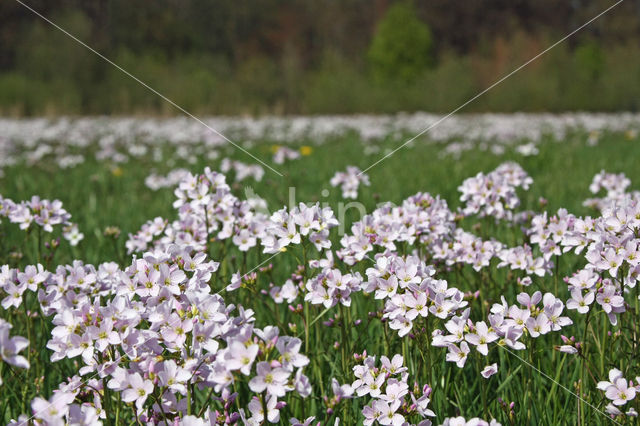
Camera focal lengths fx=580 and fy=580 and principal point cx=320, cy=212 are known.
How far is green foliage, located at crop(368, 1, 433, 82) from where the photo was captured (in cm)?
3234

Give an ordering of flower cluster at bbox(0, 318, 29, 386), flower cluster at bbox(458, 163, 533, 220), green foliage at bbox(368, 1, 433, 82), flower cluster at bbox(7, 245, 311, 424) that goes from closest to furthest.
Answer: flower cluster at bbox(0, 318, 29, 386), flower cluster at bbox(7, 245, 311, 424), flower cluster at bbox(458, 163, 533, 220), green foliage at bbox(368, 1, 433, 82)

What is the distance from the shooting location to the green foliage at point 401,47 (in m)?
32.3

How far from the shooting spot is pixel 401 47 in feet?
106

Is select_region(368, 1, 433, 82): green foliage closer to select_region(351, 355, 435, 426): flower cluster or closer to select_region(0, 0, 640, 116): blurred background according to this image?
select_region(0, 0, 640, 116): blurred background

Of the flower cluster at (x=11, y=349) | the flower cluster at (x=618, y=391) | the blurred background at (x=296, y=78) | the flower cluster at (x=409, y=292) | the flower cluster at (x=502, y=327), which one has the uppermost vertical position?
the flower cluster at (x=11, y=349)

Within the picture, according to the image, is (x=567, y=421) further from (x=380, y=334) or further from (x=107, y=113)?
(x=107, y=113)

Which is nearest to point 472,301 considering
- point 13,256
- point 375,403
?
point 375,403

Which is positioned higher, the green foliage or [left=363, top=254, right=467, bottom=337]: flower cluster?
[left=363, top=254, right=467, bottom=337]: flower cluster

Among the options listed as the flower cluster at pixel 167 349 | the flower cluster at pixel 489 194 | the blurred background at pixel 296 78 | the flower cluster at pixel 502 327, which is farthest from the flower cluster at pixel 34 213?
the blurred background at pixel 296 78

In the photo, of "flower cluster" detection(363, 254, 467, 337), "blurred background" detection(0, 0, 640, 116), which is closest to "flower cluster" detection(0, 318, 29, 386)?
"flower cluster" detection(363, 254, 467, 337)

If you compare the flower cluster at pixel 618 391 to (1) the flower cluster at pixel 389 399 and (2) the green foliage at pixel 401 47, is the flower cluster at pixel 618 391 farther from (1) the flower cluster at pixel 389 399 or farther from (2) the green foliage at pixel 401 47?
(2) the green foliage at pixel 401 47

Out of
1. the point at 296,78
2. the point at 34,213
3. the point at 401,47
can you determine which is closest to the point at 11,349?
the point at 34,213

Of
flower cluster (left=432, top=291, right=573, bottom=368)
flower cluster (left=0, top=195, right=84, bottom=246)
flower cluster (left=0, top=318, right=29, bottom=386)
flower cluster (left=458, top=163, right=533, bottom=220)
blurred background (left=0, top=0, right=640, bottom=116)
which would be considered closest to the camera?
flower cluster (left=0, top=318, right=29, bottom=386)

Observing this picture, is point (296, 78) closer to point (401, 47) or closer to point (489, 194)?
point (401, 47)
